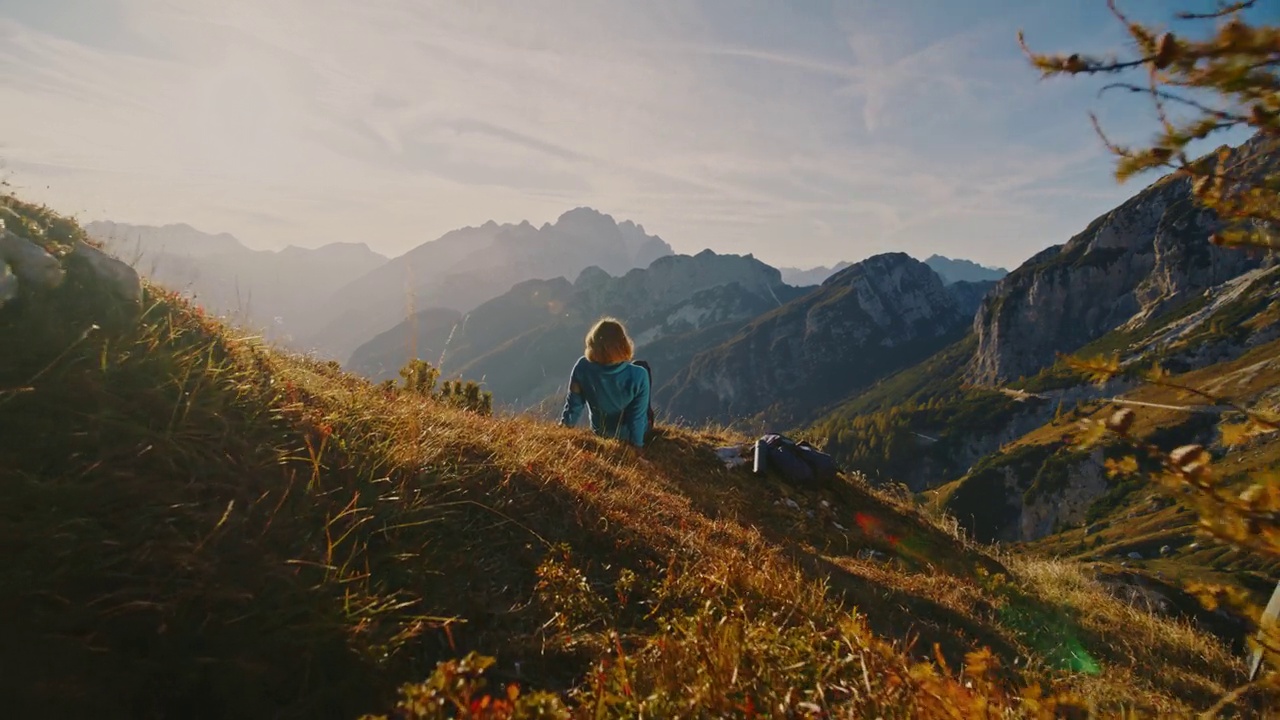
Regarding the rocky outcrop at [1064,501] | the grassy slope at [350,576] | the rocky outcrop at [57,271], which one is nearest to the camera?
the grassy slope at [350,576]

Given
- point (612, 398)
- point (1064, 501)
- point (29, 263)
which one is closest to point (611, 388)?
point (612, 398)

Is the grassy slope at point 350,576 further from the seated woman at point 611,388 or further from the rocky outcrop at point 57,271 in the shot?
the seated woman at point 611,388

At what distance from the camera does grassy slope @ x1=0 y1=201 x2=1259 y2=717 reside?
2.65m

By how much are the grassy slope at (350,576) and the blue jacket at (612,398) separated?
4.09 metres

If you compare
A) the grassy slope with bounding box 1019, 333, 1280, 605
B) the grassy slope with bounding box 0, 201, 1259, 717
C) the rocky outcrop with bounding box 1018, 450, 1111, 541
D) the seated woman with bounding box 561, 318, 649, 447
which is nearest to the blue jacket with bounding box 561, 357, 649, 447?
the seated woman with bounding box 561, 318, 649, 447

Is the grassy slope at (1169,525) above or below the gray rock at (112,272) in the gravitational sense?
below

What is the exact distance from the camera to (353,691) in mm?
2822

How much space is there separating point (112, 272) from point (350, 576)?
122 inches

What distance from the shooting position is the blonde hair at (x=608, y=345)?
966 cm

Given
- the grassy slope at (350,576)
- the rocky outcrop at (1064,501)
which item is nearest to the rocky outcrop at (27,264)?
the grassy slope at (350,576)

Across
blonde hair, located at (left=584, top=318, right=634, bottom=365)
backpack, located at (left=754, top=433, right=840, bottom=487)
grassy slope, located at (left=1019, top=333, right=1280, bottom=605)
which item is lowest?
grassy slope, located at (left=1019, top=333, right=1280, bottom=605)

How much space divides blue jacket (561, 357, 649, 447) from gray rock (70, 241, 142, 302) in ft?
19.4

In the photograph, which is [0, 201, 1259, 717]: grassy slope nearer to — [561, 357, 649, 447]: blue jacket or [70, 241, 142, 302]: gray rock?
[70, 241, 142, 302]: gray rock

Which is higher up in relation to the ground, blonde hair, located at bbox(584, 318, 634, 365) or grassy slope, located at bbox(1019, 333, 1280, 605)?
blonde hair, located at bbox(584, 318, 634, 365)
